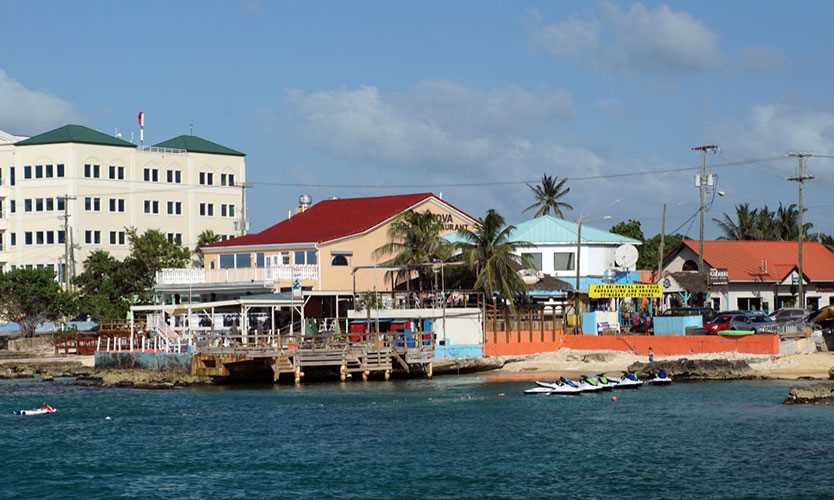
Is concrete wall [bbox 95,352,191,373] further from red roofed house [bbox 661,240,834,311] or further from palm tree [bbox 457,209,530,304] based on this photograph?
red roofed house [bbox 661,240,834,311]

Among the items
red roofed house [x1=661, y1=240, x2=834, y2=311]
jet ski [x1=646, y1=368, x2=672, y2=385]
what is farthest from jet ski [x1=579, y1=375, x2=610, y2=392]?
red roofed house [x1=661, y1=240, x2=834, y2=311]

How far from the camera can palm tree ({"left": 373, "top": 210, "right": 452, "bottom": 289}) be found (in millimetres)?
81188

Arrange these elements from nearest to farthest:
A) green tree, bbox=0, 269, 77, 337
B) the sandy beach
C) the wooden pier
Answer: the wooden pier
the sandy beach
green tree, bbox=0, 269, 77, 337

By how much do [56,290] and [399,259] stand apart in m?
32.3

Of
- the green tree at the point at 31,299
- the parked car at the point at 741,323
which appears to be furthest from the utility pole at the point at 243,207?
the parked car at the point at 741,323

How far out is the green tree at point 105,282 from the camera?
101 metres

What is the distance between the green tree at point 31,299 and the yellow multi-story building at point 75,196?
1367cm

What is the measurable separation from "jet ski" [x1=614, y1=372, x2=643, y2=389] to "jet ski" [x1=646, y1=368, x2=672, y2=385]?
1228 mm

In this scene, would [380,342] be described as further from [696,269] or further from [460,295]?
[696,269]

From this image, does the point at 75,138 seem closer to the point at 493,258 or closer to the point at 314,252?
the point at 314,252

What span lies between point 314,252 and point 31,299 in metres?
27.1

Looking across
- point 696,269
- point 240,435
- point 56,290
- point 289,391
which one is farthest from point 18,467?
point 696,269

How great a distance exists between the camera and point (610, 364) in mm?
71625

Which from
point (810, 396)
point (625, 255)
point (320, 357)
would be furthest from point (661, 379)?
point (625, 255)
